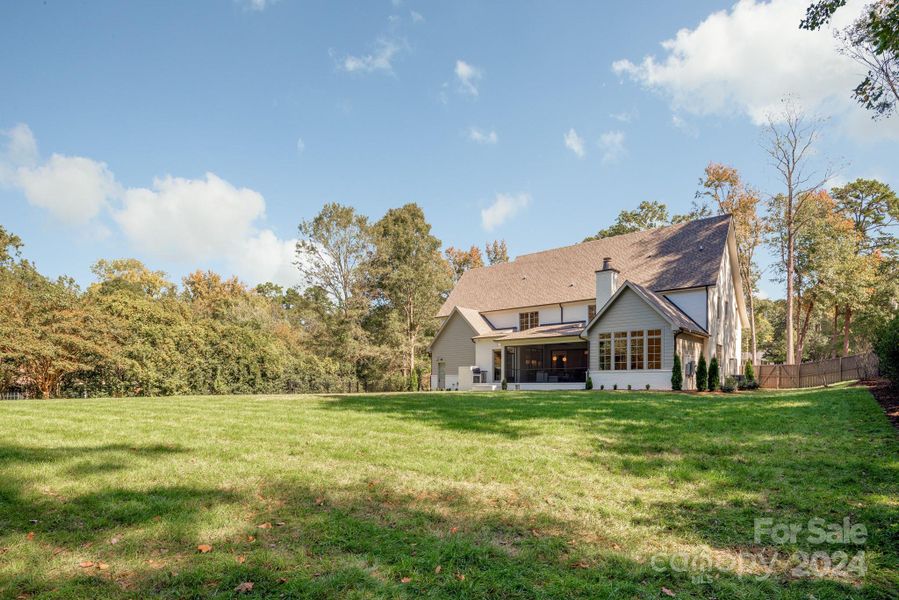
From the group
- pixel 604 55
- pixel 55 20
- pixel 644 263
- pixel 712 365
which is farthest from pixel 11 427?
pixel 644 263

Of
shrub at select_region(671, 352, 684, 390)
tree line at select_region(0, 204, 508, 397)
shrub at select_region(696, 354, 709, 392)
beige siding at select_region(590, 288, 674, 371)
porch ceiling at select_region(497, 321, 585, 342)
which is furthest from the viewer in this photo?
porch ceiling at select_region(497, 321, 585, 342)

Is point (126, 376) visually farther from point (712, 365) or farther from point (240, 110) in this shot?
point (712, 365)

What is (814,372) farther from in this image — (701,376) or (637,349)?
(637,349)

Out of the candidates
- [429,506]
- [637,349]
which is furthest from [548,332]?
[429,506]

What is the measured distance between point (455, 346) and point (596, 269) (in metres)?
10.5

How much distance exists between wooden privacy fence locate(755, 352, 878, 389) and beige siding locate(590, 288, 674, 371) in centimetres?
917

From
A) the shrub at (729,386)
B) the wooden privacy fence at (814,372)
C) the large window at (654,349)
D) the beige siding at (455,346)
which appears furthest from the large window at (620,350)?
the beige siding at (455,346)

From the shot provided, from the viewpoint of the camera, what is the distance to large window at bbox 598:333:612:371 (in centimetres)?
2323

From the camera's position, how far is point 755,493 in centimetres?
475

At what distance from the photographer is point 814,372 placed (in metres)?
25.6

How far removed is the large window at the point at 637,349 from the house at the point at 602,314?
48mm

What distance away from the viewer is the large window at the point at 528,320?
29.4 meters

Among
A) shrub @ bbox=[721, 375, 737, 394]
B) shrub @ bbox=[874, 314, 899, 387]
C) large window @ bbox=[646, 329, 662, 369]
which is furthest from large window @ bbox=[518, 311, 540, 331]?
shrub @ bbox=[874, 314, 899, 387]

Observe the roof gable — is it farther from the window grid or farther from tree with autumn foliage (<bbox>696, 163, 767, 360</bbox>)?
tree with autumn foliage (<bbox>696, 163, 767, 360</bbox>)
